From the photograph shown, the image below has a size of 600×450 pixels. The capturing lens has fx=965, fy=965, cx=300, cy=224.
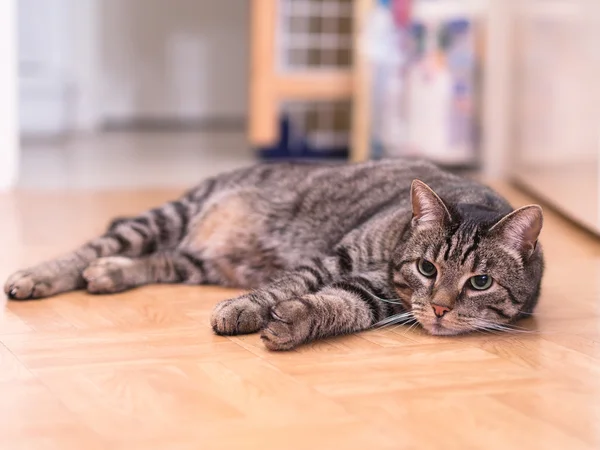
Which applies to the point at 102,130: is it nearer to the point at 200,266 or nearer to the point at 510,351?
the point at 200,266

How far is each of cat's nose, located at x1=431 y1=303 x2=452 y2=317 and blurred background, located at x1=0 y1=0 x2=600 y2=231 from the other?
1.24 metres

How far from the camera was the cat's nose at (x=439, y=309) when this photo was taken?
1.73m

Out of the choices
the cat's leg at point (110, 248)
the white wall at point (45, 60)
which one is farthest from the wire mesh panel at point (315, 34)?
the cat's leg at point (110, 248)

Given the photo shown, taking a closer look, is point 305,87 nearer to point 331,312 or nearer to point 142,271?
point 142,271

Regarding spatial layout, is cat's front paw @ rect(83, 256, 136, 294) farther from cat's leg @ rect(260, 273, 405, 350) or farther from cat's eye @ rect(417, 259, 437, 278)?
cat's eye @ rect(417, 259, 437, 278)

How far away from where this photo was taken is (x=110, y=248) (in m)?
2.28

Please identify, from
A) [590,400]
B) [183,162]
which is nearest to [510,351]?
[590,400]

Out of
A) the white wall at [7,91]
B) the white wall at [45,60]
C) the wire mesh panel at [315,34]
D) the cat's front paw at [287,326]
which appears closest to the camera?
the cat's front paw at [287,326]

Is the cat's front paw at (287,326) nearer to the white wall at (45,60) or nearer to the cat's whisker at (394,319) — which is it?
the cat's whisker at (394,319)

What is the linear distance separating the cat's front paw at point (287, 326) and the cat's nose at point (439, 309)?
0.22 metres

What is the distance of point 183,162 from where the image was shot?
4.78m

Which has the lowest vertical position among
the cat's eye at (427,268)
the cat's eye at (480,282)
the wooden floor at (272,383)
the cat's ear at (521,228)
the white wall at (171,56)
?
the wooden floor at (272,383)

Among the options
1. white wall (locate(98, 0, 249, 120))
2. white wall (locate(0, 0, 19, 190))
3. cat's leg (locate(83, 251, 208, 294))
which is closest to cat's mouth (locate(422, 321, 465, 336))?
cat's leg (locate(83, 251, 208, 294))

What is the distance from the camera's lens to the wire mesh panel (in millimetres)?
4770
